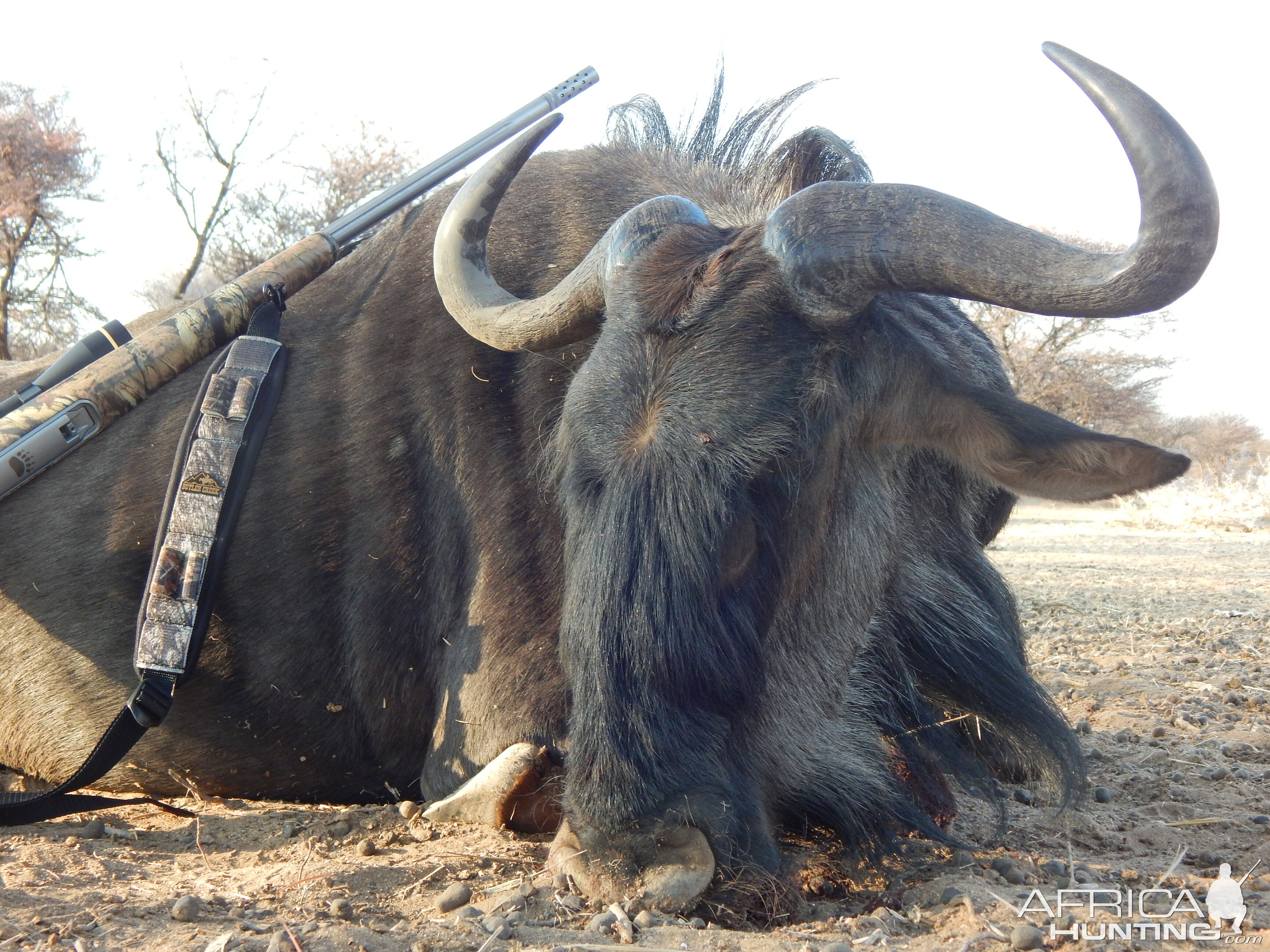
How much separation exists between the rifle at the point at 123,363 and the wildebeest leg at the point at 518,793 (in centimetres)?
184

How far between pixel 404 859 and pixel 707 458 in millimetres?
1453

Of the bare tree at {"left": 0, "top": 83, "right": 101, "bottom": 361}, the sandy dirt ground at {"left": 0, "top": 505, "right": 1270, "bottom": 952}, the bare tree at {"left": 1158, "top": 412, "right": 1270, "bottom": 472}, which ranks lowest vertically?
the bare tree at {"left": 1158, "top": 412, "right": 1270, "bottom": 472}

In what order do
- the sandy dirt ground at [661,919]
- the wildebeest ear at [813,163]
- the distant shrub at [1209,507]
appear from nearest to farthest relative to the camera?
the sandy dirt ground at [661,919], the wildebeest ear at [813,163], the distant shrub at [1209,507]

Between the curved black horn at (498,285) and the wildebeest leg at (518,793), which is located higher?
the curved black horn at (498,285)

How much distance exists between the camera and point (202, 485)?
3.26 m

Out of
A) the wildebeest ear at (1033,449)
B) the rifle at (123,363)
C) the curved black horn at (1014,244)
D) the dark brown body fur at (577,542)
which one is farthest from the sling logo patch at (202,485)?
the wildebeest ear at (1033,449)

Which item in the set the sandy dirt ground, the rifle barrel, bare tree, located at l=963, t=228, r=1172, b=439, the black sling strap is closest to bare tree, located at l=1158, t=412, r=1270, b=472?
bare tree, located at l=963, t=228, r=1172, b=439

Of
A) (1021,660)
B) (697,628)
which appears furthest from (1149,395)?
(697,628)

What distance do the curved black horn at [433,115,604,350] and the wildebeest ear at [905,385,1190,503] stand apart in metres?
1.03

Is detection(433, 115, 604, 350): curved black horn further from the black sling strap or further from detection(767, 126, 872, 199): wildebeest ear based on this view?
detection(767, 126, 872, 199): wildebeest ear

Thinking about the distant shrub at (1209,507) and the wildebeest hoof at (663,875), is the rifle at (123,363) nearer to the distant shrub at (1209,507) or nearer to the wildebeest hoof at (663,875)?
the wildebeest hoof at (663,875)

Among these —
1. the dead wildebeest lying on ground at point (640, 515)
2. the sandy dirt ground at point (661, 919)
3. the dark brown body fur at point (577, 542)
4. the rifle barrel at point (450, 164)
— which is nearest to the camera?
the sandy dirt ground at point (661, 919)

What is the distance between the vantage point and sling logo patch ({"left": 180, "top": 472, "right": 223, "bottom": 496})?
325cm

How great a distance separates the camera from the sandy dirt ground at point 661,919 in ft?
6.97
